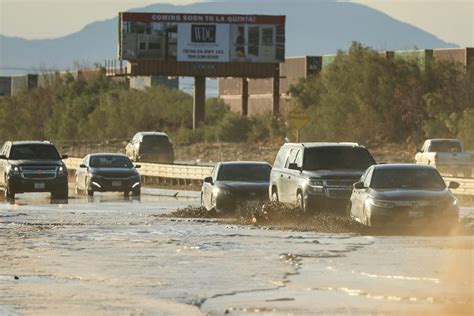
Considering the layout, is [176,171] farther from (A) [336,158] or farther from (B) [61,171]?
(A) [336,158]

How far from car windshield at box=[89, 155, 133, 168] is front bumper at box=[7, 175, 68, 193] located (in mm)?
3693

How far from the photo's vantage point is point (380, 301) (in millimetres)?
18391

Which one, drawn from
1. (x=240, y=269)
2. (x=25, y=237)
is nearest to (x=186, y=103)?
(x=25, y=237)

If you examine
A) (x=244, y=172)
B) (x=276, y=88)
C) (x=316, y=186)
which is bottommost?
(x=244, y=172)

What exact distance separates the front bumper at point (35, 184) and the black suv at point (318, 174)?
1352 cm

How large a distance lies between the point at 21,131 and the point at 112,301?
130 m

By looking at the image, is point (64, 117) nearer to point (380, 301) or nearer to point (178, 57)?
point (178, 57)

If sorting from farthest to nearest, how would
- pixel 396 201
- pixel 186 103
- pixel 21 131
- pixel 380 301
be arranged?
pixel 21 131 < pixel 186 103 < pixel 396 201 < pixel 380 301

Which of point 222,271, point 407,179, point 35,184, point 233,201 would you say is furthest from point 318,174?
point 35,184

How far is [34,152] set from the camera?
51.4 meters

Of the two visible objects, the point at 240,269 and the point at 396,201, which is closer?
the point at 240,269

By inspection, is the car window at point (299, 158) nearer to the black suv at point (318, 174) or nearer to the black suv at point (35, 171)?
the black suv at point (318, 174)

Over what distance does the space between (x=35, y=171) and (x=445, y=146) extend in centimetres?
2101

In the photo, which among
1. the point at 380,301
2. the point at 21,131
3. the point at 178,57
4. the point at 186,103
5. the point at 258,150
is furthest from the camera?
the point at 21,131
